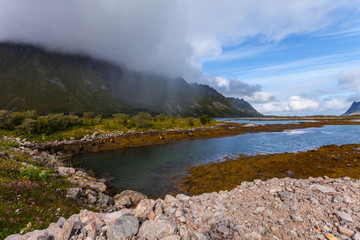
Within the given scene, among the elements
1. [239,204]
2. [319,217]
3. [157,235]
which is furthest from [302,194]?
[157,235]

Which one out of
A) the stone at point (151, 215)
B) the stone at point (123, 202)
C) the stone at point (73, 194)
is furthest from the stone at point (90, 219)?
the stone at point (123, 202)

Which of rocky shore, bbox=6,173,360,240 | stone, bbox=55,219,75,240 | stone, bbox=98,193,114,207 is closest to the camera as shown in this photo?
stone, bbox=55,219,75,240

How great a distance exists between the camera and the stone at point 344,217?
630 centimetres

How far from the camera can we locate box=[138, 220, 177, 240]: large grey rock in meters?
5.23

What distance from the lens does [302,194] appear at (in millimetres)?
8570

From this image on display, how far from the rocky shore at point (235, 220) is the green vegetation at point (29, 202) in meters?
1.33

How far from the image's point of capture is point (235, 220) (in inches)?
268

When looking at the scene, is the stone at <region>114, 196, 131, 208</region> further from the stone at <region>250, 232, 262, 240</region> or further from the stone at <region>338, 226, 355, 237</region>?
the stone at <region>338, 226, 355, 237</region>

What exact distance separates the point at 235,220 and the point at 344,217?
441 centimetres

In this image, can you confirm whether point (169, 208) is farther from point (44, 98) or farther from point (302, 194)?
point (44, 98)

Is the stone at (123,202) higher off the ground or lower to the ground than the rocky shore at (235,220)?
lower

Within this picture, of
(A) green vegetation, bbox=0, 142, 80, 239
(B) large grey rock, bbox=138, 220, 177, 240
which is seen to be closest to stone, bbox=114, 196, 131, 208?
(A) green vegetation, bbox=0, 142, 80, 239

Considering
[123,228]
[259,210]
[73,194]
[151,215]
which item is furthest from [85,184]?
[259,210]

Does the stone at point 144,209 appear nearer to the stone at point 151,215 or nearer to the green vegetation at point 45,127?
the stone at point 151,215
